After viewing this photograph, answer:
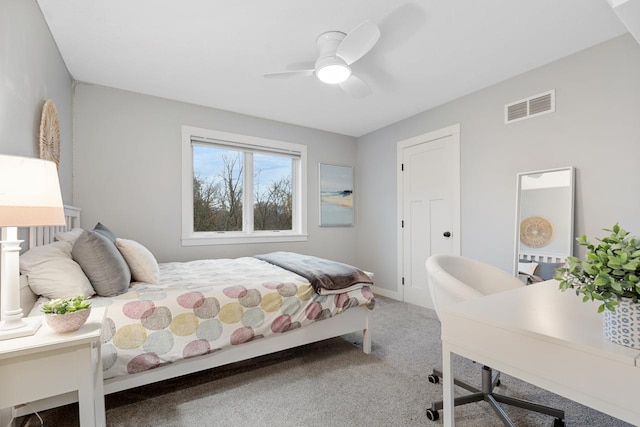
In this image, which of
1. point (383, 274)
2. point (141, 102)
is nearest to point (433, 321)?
point (383, 274)

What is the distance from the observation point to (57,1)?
1.85 m

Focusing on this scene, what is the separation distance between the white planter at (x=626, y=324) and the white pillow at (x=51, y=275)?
83.8 inches

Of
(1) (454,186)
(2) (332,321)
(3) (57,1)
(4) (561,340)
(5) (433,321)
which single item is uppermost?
(3) (57,1)

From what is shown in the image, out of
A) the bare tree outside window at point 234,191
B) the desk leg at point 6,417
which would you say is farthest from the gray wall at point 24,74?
the bare tree outside window at point 234,191

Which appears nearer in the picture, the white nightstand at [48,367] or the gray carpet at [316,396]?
the white nightstand at [48,367]

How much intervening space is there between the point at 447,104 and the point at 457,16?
154cm

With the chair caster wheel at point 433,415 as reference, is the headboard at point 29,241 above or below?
above

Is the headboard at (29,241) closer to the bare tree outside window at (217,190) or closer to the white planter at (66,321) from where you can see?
the white planter at (66,321)

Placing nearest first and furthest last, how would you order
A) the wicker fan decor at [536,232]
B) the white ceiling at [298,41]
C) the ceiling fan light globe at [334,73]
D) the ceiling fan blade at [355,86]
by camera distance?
the white ceiling at [298,41], the ceiling fan light globe at [334,73], the ceiling fan blade at [355,86], the wicker fan decor at [536,232]

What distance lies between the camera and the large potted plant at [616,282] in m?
0.74

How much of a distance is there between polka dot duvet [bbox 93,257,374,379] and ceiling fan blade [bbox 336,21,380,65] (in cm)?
163

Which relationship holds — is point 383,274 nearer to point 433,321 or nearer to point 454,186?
point 433,321

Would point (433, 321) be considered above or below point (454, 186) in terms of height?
below

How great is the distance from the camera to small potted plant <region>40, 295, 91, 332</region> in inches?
42.4
